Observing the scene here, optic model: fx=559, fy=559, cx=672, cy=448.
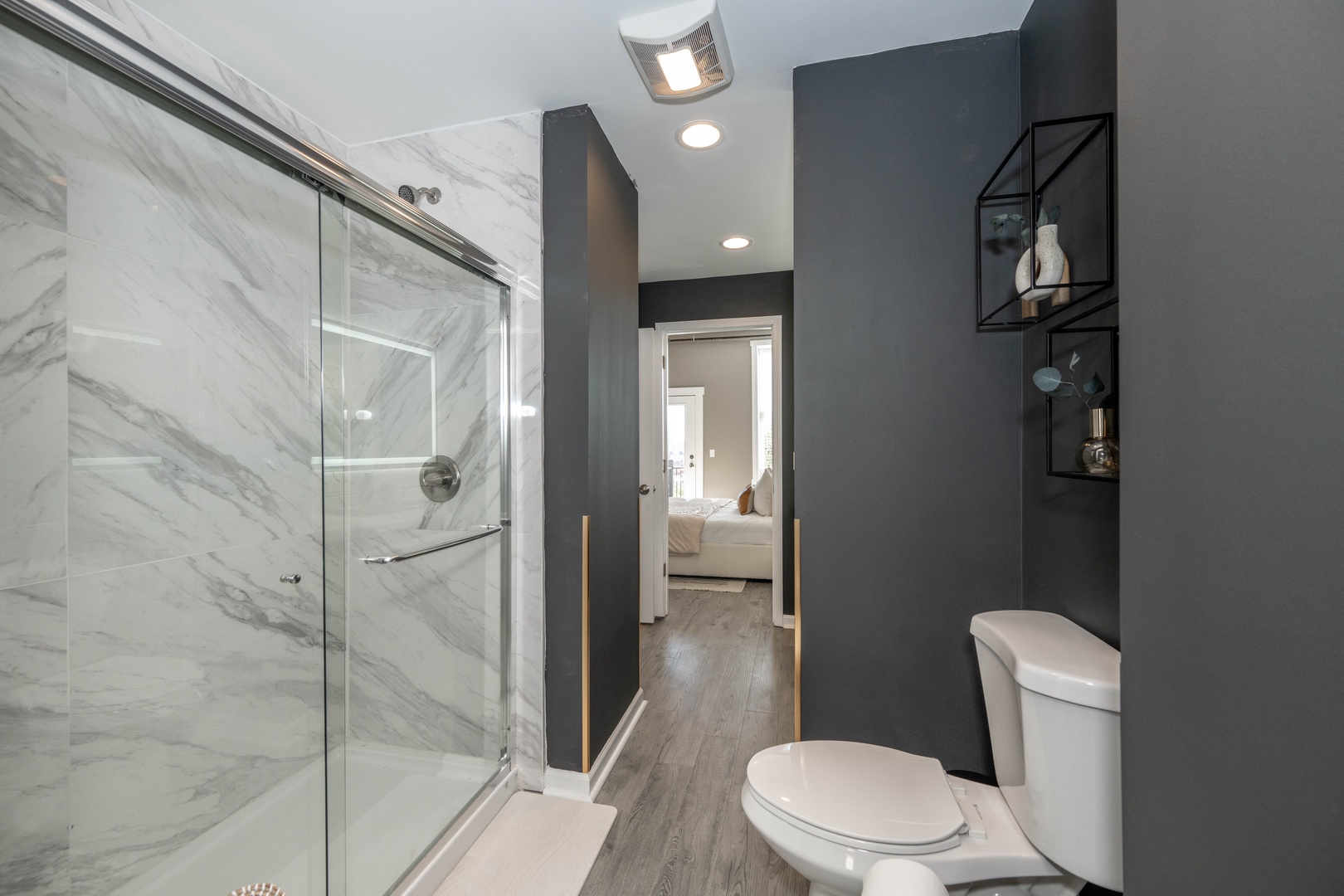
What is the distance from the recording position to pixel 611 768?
2.15m

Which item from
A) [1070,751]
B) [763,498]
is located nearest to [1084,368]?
[1070,751]

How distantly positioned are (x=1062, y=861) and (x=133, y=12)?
300cm

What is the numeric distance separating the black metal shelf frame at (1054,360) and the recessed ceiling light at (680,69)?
4.17 feet

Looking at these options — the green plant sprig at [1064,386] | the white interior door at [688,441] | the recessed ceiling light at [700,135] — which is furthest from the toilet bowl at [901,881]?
the white interior door at [688,441]

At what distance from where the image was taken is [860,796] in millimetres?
1210

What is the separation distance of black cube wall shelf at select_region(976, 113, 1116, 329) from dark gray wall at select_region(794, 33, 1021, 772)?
0.17 ft

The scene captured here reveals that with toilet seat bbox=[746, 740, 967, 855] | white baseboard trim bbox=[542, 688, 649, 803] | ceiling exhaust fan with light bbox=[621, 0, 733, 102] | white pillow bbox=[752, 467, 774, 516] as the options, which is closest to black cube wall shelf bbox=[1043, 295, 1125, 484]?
toilet seat bbox=[746, 740, 967, 855]

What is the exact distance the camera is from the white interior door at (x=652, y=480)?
12.4ft

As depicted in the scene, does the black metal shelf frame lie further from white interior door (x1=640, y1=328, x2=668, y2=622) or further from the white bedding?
the white bedding

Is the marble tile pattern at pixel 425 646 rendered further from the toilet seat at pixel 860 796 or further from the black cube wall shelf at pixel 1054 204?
the black cube wall shelf at pixel 1054 204

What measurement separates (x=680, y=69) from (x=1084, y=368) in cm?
141

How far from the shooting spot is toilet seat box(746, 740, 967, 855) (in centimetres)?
111

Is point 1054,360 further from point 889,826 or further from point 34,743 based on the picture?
point 34,743

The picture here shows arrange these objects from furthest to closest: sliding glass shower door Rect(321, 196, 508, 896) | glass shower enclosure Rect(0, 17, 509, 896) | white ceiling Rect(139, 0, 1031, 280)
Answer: white ceiling Rect(139, 0, 1031, 280)
sliding glass shower door Rect(321, 196, 508, 896)
glass shower enclosure Rect(0, 17, 509, 896)
